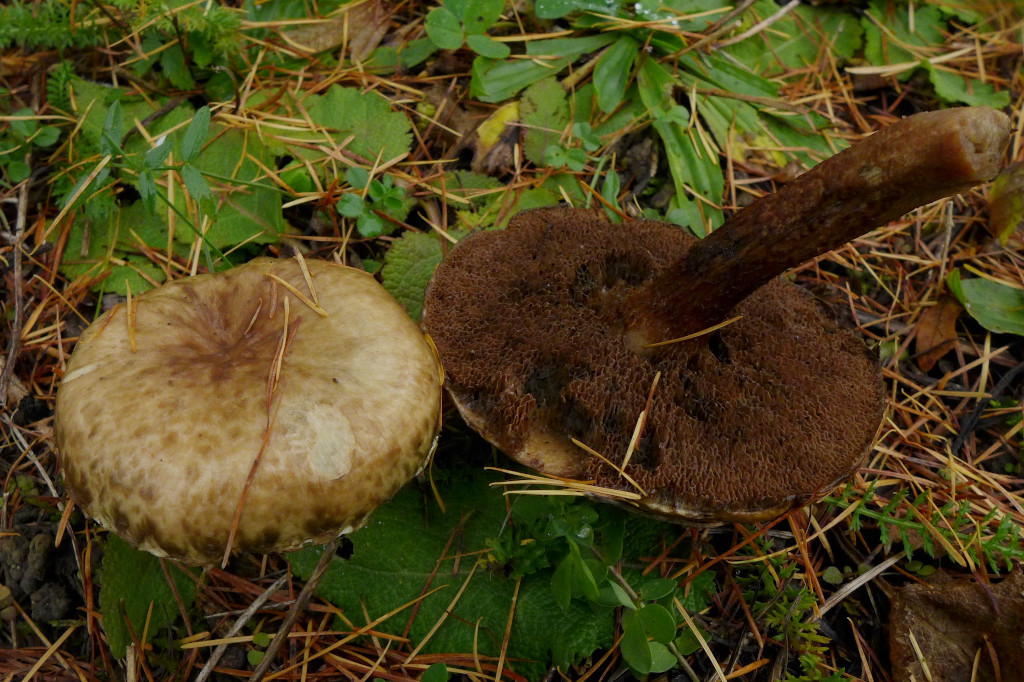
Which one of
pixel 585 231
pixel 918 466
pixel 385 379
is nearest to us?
pixel 385 379

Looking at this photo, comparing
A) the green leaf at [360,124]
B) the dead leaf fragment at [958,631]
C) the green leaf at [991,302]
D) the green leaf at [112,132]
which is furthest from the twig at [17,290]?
the green leaf at [991,302]

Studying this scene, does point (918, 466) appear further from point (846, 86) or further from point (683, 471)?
point (846, 86)

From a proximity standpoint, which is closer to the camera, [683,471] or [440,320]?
[683,471]

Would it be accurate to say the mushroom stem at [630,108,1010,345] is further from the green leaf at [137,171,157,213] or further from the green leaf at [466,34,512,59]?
the green leaf at [137,171,157,213]

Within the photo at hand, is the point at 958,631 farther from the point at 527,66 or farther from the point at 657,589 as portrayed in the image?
the point at 527,66

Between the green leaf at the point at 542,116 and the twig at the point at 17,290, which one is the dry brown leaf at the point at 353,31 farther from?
the twig at the point at 17,290

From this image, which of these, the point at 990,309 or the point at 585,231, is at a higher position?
the point at 585,231

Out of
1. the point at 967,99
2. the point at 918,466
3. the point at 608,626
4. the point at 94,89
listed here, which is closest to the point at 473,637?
the point at 608,626
